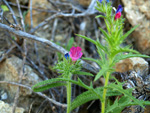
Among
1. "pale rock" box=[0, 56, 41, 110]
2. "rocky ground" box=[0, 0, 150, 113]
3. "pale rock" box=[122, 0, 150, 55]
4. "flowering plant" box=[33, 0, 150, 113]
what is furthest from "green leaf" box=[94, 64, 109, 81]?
"pale rock" box=[122, 0, 150, 55]

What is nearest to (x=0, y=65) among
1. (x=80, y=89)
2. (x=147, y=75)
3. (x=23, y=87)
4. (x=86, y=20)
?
(x=23, y=87)

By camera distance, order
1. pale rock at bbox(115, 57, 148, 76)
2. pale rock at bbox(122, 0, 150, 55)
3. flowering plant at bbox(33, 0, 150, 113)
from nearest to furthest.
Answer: flowering plant at bbox(33, 0, 150, 113) → pale rock at bbox(115, 57, 148, 76) → pale rock at bbox(122, 0, 150, 55)

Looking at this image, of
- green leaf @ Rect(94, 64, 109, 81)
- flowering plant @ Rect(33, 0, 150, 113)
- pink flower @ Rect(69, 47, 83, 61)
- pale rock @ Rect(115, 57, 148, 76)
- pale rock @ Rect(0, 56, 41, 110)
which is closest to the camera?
green leaf @ Rect(94, 64, 109, 81)

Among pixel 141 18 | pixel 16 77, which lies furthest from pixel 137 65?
pixel 16 77

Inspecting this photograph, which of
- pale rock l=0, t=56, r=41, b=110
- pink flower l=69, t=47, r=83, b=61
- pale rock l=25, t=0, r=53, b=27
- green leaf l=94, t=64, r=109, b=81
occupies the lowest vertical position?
pale rock l=0, t=56, r=41, b=110

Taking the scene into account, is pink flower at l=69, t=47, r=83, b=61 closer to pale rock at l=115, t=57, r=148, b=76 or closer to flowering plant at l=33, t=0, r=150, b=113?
flowering plant at l=33, t=0, r=150, b=113

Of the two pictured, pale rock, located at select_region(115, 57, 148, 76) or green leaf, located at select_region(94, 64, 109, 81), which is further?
pale rock, located at select_region(115, 57, 148, 76)

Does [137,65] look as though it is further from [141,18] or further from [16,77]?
[16,77]
